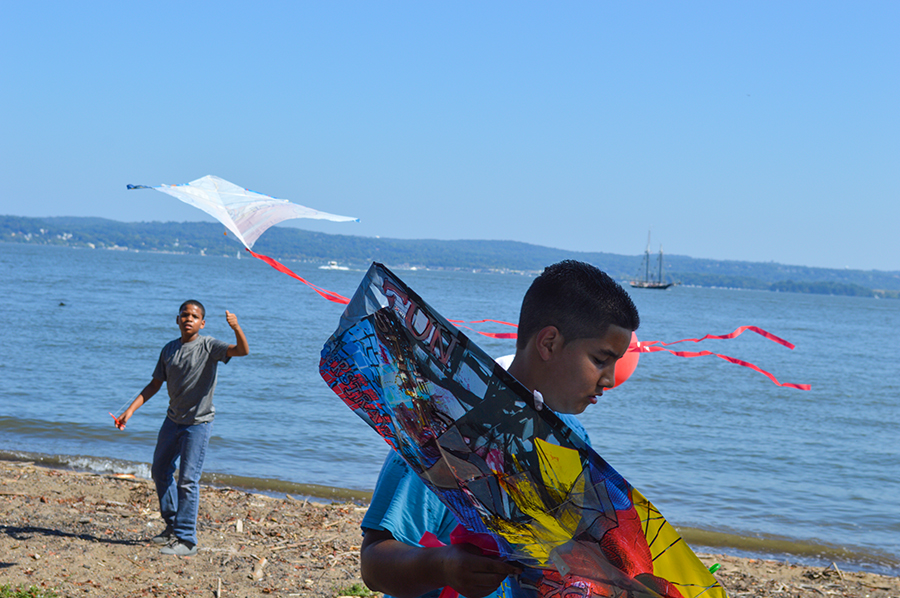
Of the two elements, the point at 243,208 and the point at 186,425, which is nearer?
the point at 243,208

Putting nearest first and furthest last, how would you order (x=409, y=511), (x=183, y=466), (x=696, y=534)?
(x=409, y=511) → (x=183, y=466) → (x=696, y=534)

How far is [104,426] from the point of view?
41.8ft

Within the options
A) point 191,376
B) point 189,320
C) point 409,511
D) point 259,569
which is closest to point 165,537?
point 259,569

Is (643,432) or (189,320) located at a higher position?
(189,320)

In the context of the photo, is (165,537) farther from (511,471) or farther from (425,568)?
(511,471)

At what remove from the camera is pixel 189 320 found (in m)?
6.52

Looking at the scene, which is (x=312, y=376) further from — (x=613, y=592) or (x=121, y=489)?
(x=613, y=592)

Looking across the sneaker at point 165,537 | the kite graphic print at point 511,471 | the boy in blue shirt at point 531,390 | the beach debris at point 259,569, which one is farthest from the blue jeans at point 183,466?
the kite graphic print at point 511,471

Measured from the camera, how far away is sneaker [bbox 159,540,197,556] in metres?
6.32

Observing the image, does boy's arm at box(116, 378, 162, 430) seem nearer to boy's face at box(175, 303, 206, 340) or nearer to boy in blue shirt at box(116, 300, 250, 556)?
boy in blue shirt at box(116, 300, 250, 556)

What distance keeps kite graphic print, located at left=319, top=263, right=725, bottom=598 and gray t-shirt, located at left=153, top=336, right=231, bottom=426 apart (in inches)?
204

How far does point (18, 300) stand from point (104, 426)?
32.1 metres

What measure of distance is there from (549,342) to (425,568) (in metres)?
0.57

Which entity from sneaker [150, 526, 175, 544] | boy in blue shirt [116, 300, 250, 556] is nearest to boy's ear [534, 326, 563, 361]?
boy in blue shirt [116, 300, 250, 556]
